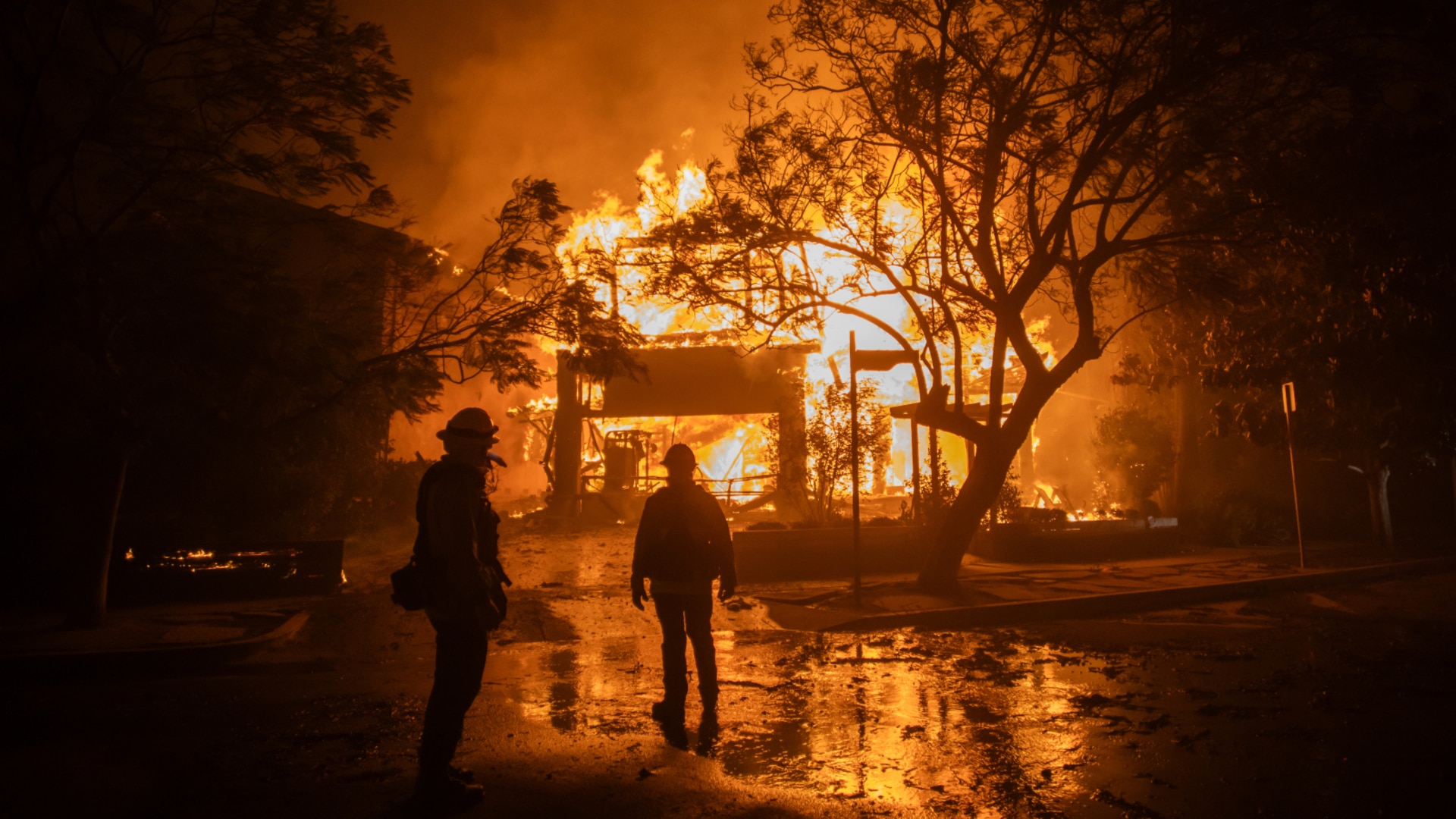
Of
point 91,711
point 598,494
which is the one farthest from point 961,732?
point 598,494

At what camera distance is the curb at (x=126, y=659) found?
7.92 m

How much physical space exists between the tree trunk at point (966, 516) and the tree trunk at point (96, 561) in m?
9.65

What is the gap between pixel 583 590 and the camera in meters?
13.0

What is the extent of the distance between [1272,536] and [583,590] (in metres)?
14.4

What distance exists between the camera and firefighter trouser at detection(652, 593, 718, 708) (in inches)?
223

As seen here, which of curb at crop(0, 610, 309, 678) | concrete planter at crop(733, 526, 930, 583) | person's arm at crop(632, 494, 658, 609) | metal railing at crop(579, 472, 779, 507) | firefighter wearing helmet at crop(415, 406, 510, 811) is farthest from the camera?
metal railing at crop(579, 472, 779, 507)

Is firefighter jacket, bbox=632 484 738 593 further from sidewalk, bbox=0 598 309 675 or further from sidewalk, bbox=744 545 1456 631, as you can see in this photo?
sidewalk, bbox=0 598 309 675

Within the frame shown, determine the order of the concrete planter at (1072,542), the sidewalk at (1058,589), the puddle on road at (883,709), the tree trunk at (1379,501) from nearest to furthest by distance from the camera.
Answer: the puddle on road at (883,709)
the sidewalk at (1058,589)
the concrete planter at (1072,542)
the tree trunk at (1379,501)

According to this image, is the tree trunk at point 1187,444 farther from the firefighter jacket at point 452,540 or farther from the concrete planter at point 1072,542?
the firefighter jacket at point 452,540

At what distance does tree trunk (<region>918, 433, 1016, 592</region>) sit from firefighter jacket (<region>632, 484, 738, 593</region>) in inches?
249

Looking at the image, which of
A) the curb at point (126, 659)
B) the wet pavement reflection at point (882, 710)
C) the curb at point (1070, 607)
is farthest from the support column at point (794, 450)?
the curb at point (126, 659)

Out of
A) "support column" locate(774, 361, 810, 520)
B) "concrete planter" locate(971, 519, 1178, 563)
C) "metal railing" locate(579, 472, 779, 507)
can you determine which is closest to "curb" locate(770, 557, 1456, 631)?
"concrete planter" locate(971, 519, 1178, 563)

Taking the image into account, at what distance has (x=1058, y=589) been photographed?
38.0 ft

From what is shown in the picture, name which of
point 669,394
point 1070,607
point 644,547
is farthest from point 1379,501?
point 669,394
